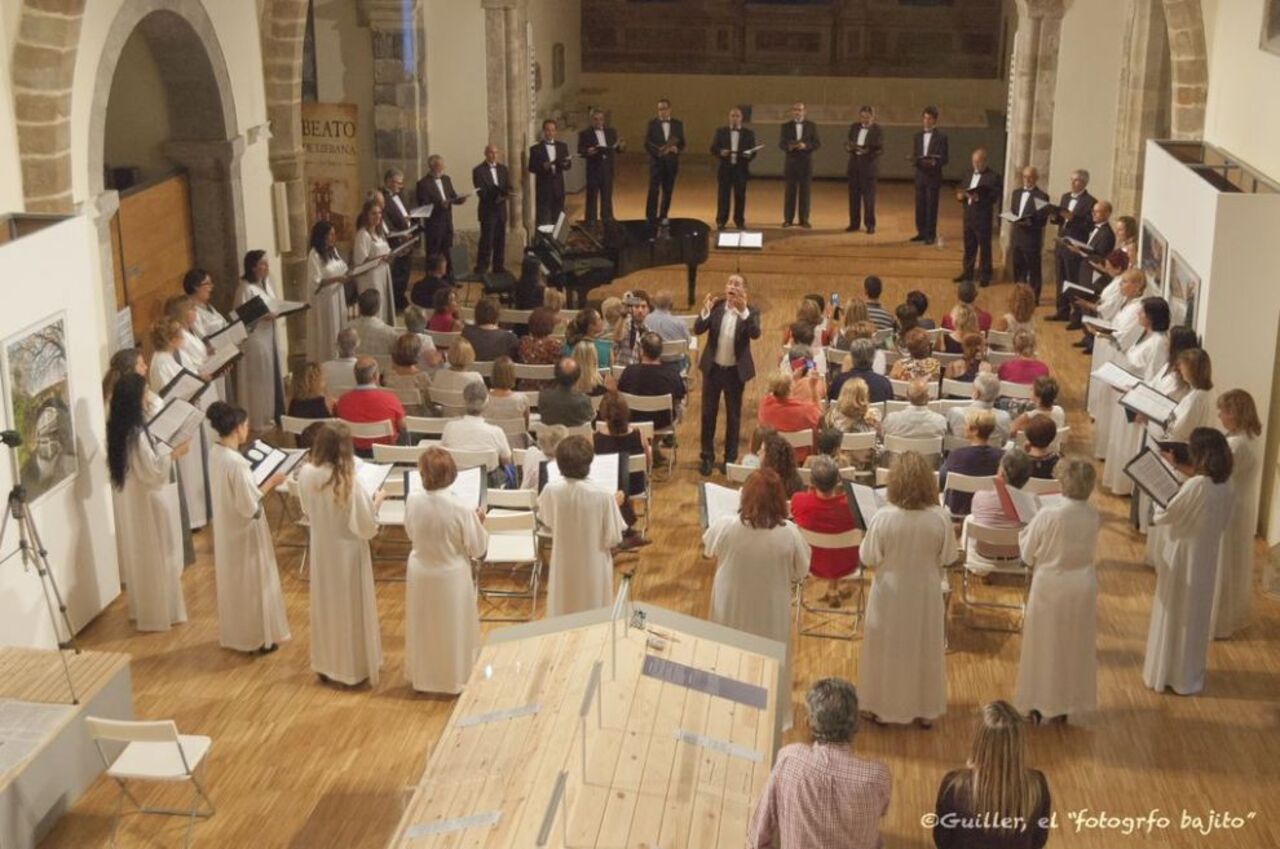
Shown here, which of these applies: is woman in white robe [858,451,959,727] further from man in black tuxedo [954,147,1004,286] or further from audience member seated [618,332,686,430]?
man in black tuxedo [954,147,1004,286]

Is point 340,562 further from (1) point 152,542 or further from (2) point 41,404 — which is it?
(2) point 41,404

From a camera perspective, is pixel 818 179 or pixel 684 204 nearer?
pixel 684 204

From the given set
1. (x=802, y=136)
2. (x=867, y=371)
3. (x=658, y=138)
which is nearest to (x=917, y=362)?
(x=867, y=371)

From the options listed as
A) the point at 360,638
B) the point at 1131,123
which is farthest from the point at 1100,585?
the point at 1131,123

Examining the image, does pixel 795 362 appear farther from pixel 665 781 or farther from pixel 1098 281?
pixel 665 781

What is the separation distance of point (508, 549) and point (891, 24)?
1672 centimetres

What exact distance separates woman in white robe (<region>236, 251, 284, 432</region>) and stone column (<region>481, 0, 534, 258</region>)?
628 cm

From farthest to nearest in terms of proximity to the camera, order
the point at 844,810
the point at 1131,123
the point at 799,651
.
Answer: the point at 1131,123, the point at 799,651, the point at 844,810

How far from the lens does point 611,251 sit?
16062 mm

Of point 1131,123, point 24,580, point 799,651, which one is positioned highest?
point 1131,123

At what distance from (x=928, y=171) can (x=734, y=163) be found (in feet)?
7.63

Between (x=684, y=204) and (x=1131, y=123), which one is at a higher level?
(x=1131, y=123)

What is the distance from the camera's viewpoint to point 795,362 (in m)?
11.8

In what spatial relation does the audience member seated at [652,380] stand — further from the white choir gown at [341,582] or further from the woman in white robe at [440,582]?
the white choir gown at [341,582]
